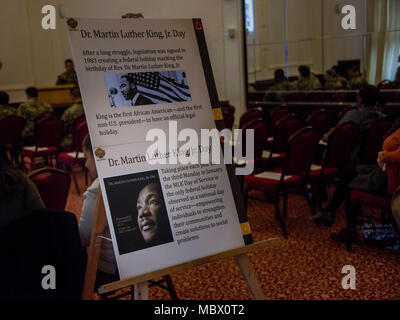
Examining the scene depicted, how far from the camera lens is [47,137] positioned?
623 cm

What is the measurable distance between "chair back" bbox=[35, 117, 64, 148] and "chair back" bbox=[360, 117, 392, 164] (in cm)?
383

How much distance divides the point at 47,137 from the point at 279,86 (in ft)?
15.4

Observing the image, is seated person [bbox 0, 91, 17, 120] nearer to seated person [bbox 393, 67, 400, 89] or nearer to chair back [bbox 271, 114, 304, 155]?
chair back [bbox 271, 114, 304, 155]

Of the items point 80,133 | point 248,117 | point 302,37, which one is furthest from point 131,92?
point 302,37

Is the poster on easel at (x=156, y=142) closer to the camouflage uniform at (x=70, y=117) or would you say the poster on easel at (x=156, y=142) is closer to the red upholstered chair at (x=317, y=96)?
the camouflage uniform at (x=70, y=117)

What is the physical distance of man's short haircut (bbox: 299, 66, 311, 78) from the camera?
830cm

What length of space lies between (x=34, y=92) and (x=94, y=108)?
6.37 meters

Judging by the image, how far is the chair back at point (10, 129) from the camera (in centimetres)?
671

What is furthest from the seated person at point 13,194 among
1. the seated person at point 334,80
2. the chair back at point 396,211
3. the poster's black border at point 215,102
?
the seated person at point 334,80

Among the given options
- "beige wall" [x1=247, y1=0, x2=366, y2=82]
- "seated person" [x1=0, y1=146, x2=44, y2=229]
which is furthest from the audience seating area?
"beige wall" [x1=247, y1=0, x2=366, y2=82]

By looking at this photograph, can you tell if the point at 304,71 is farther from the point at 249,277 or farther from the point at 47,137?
the point at 249,277

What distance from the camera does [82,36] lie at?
1986mm

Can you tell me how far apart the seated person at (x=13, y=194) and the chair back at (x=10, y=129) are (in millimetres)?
5028

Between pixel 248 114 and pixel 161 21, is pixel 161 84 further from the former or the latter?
pixel 248 114
